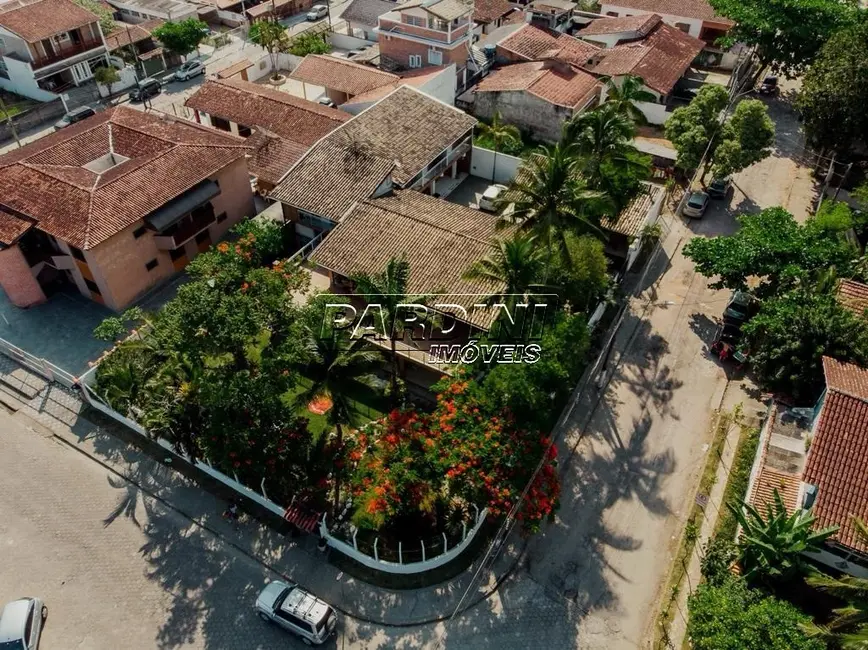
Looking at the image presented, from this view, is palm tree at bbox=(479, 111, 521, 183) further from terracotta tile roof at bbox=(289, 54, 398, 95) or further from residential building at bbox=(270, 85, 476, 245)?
terracotta tile roof at bbox=(289, 54, 398, 95)

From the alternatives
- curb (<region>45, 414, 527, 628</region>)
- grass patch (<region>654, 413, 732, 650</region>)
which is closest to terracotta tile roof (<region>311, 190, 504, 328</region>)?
curb (<region>45, 414, 527, 628</region>)

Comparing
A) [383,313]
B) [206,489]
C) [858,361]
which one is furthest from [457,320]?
[858,361]

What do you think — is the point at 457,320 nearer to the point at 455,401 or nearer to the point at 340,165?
the point at 455,401

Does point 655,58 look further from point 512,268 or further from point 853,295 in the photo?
point 512,268

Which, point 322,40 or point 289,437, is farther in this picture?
point 322,40

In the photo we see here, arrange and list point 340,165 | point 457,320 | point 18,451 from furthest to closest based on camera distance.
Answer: point 340,165
point 457,320
point 18,451
